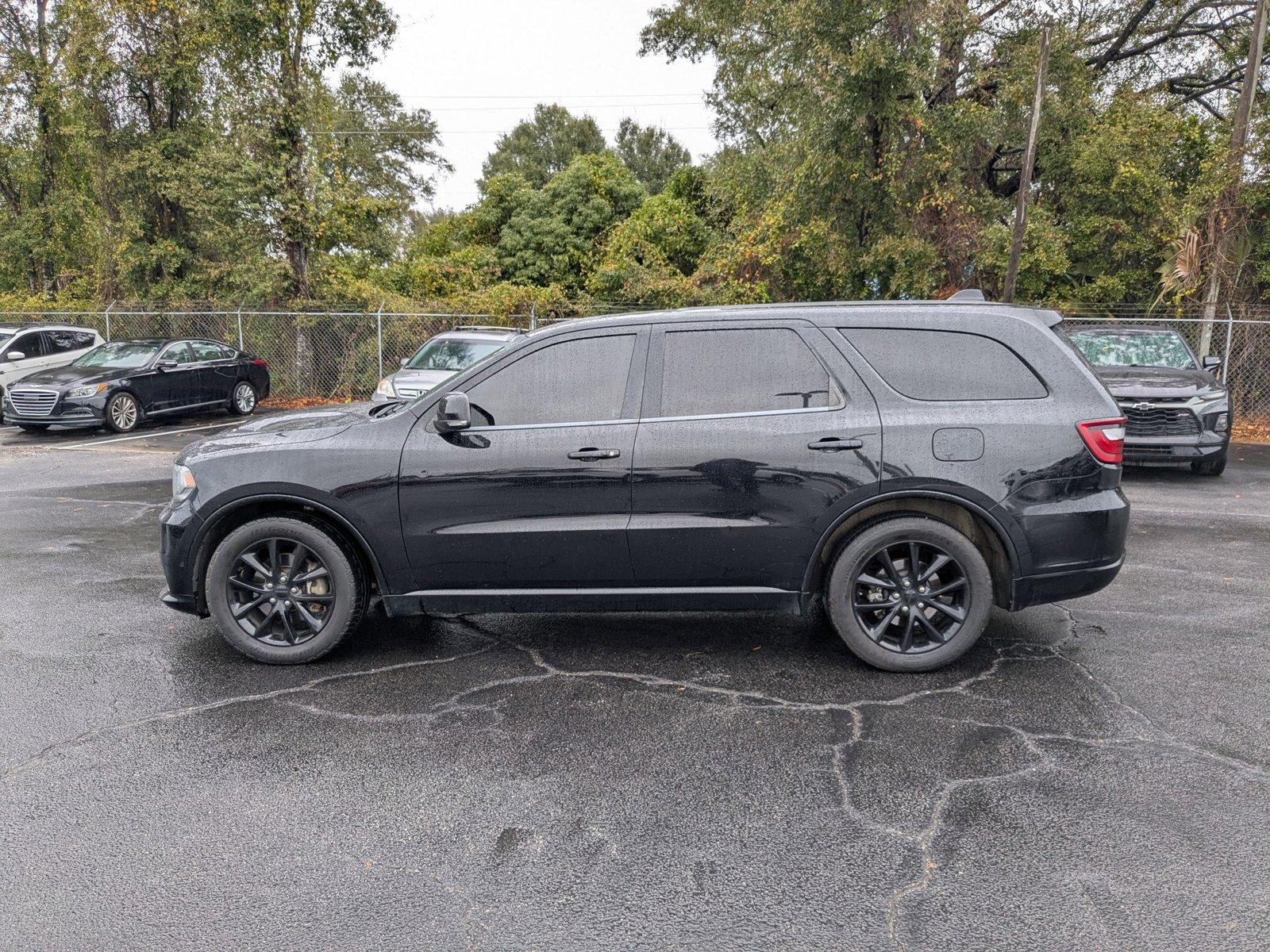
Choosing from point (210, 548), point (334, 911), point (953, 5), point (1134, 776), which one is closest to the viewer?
point (334, 911)

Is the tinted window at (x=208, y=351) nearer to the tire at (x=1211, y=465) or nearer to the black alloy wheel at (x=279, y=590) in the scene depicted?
the black alloy wheel at (x=279, y=590)

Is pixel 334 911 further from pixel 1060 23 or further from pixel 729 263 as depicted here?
pixel 1060 23

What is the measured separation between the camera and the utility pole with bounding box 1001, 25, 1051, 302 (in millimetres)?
15828

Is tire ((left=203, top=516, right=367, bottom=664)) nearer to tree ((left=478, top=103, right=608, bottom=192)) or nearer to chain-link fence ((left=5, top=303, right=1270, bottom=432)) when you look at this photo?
chain-link fence ((left=5, top=303, right=1270, bottom=432))

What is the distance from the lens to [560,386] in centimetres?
484

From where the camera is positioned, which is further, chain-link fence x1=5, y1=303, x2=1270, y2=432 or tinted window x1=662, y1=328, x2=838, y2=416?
chain-link fence x1=5, y1=303, x2=1270, y2=432

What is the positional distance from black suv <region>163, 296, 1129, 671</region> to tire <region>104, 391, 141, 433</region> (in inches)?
475

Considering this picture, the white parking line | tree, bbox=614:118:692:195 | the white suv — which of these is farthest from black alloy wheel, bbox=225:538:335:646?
tree, bbox=614:118:692:195

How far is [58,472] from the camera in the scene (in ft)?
37.8

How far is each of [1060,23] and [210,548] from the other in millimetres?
19531

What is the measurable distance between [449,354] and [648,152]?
47673 millimetres

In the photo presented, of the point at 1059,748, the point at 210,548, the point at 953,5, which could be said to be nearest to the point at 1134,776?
the point at 1059,748

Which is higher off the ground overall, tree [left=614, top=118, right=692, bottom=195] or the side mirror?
tree [left=614, top=118, right=692, bottom=195]

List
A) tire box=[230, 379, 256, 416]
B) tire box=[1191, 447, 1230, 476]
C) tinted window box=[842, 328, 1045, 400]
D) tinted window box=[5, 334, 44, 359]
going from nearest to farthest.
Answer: tinted window box=[842, 328, 1045, 400], tire box=[1191, 447, 1230, 476], tinted window box=[5, 334, 44, 359], tire box=[230, 379, 256, 416]
